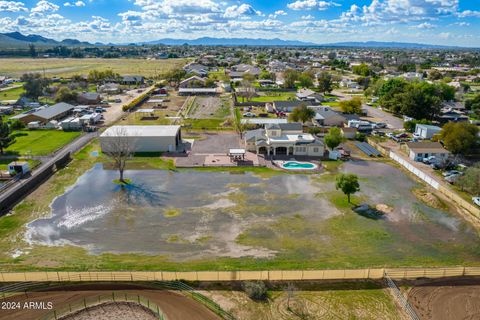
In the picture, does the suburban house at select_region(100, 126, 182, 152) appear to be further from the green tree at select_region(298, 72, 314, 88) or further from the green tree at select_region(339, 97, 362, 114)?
the green tree at select_region(298, 72, 314, 88)

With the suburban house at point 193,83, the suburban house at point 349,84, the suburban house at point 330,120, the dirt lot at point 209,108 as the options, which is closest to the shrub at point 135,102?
the dirt lot at point 209,108

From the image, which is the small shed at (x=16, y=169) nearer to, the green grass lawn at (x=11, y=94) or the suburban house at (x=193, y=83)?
the green grass lawn at (x=11, y=94)

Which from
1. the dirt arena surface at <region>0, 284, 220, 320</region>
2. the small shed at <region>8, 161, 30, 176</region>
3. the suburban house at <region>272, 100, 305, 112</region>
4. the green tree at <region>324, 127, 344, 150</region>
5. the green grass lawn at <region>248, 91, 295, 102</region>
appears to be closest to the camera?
the dirt arena surface at <region>0, 284, 220, 320</region>

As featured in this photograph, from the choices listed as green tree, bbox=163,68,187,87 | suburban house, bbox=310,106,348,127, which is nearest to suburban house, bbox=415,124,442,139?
suburban house, bbox=310,106,348,127

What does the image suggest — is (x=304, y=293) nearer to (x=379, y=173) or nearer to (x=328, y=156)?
(x=379, y=173)

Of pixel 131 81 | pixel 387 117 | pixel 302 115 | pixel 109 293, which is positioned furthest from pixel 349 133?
pixel 131 81

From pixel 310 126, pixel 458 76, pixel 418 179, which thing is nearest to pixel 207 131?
pixel 310 126
